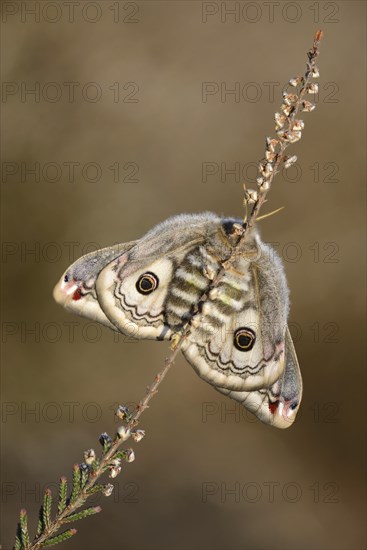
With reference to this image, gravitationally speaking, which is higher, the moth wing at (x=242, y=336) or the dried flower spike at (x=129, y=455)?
the moth wing at (x=242, y=336)

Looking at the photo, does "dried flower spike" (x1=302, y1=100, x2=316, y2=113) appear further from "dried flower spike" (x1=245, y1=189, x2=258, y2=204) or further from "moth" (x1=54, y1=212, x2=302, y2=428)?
"moth" (x1=54, y1=212, x2=302, y2=428)

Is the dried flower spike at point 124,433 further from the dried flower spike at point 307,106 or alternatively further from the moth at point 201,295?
the dried flower spike at point 307,106

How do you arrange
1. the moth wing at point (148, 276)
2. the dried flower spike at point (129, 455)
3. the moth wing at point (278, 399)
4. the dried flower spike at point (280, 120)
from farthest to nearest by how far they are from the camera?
1. the moth wing at point (278, 399)
2. the moth wing at point (148, 276)
3. the dried flower spike at point (280, 120)
4. the dried flower spike at point (129, 455)

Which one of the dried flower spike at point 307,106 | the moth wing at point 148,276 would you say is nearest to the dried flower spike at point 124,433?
the moth wing at point 148,276

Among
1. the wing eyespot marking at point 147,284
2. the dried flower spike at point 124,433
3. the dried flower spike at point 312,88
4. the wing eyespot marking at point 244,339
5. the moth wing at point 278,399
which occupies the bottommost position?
the dried flower spike at point 124,433

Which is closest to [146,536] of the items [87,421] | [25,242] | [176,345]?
[87,421]

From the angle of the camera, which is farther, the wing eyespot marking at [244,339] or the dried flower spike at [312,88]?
the wing eyespot marking at [244,339]

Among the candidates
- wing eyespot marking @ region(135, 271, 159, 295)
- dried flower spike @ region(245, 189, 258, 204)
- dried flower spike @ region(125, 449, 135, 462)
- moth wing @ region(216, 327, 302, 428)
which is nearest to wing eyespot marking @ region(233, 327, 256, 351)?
moth wing @ region(216, 327, 302, 428)

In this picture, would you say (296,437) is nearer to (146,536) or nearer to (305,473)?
(305,473)

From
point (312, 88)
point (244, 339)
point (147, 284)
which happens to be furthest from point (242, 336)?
point (312, 88)
